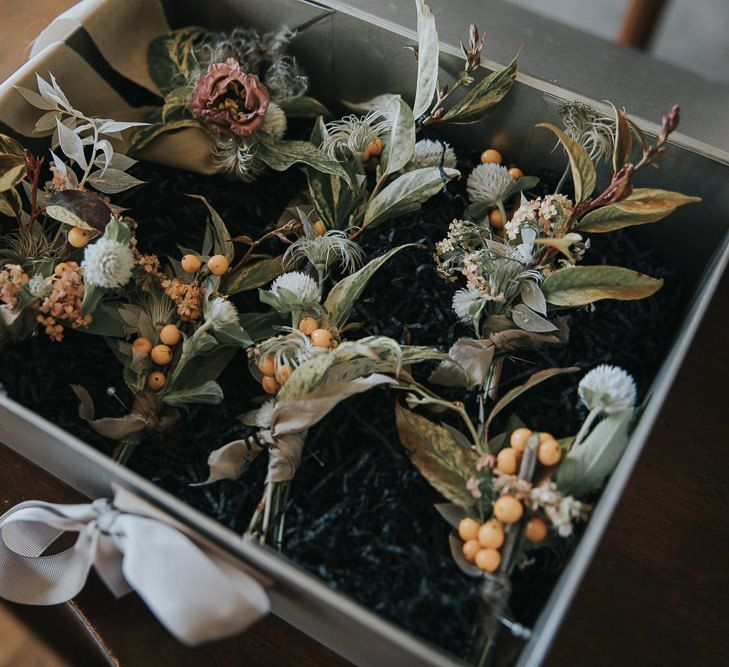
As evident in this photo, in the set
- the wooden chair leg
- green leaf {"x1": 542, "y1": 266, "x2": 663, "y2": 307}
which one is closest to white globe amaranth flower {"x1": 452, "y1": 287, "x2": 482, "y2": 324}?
green leaf {"x1": 542, "y1": 266, "x2": 663, "y2": 307}

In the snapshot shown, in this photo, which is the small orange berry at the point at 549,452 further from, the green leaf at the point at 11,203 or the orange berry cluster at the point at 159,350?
the green leaf at the point at 11,203

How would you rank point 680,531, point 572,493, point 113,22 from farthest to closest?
point 113,22, point 680,531, point 572,493

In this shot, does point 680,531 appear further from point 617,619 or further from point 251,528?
point 251,528

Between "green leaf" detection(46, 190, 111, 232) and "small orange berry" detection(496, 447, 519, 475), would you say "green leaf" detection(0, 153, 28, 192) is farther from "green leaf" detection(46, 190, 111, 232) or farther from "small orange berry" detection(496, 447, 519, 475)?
"small orange berry" detection(496, 447, 519, 475)

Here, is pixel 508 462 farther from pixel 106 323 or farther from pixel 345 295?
pixel 106 323

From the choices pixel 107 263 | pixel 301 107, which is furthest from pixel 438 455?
pixel 301 107

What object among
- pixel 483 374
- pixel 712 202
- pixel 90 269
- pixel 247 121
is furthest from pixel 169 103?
pixel 712 202

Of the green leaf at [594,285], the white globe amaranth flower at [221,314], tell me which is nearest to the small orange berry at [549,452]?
the green leaf at [594,285]
